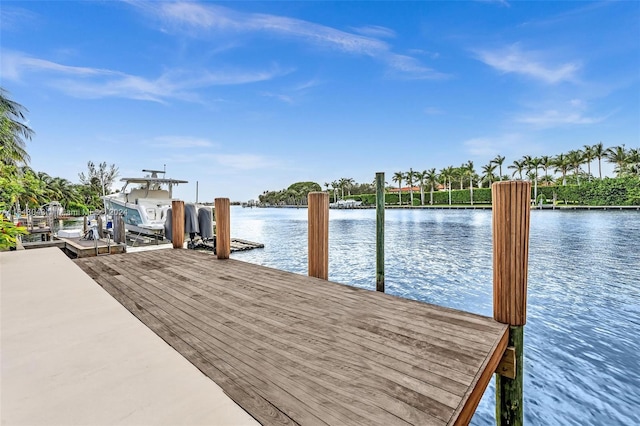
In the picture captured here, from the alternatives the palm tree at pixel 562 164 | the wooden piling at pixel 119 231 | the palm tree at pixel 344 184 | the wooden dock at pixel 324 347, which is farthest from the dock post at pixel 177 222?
the palm tree at pixel 344 184

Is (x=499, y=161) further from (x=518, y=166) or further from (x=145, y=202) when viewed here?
(x=145, y=202)

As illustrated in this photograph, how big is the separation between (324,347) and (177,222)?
17.0ft

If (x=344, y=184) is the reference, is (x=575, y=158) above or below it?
above

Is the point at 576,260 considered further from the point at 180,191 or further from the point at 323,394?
the point at 180,191

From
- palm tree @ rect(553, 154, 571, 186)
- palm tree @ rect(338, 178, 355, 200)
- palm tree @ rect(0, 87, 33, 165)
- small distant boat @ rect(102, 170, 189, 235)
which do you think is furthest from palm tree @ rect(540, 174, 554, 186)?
palm tree @ rect(0, 87, 33, 165)

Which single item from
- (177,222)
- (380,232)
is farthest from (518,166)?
(177,222)

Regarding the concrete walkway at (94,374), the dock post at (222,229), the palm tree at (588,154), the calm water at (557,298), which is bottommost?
the calm water at (557,298)

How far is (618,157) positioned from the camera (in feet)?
161

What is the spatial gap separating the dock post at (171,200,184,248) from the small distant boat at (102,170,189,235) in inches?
288

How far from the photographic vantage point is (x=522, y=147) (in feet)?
200

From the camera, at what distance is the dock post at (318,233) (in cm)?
378

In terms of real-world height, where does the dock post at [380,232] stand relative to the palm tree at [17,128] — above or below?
below

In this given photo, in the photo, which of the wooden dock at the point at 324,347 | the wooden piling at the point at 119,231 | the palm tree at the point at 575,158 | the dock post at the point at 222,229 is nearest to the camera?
the wooden dock at the point at 324,347

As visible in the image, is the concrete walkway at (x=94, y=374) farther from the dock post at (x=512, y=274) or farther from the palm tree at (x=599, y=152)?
the palm tree at (x=599, y=152)
